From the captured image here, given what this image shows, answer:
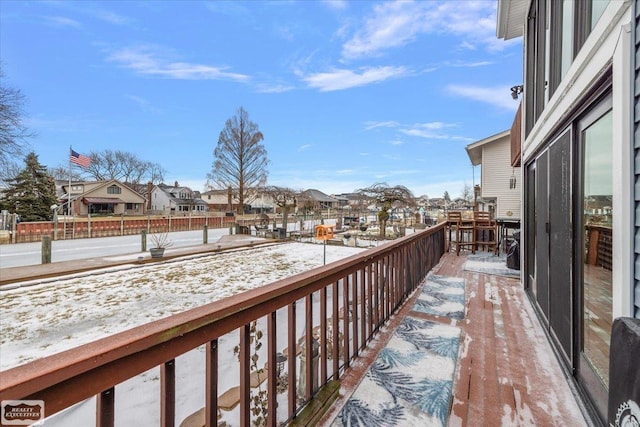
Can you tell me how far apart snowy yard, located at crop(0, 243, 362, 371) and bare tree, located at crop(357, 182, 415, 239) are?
22.6 feet

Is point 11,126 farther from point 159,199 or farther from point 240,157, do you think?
point 159,199

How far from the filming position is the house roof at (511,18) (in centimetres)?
429

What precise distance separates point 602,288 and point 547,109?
176cm

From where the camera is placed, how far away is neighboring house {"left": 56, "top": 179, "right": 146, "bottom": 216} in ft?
93.7

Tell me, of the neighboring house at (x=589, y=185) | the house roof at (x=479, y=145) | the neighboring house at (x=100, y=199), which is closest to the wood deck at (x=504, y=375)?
the neighboring house at (x=589, y=185)

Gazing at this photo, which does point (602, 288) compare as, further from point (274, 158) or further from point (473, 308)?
point (274, 158)

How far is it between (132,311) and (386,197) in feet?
40.9

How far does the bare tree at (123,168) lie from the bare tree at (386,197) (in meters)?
36.8

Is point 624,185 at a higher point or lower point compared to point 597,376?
higher

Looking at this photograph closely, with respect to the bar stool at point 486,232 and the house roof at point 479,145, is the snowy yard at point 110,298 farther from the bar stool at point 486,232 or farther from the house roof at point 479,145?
the house roof at point 479,145

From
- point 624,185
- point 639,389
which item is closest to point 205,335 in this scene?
point 639,389

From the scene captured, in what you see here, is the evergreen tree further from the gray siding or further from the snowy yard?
the gray siding

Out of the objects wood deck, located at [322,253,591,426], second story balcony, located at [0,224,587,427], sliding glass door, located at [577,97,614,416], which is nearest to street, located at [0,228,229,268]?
second story balcony, located at [0,224,587,427]

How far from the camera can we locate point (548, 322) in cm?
267
